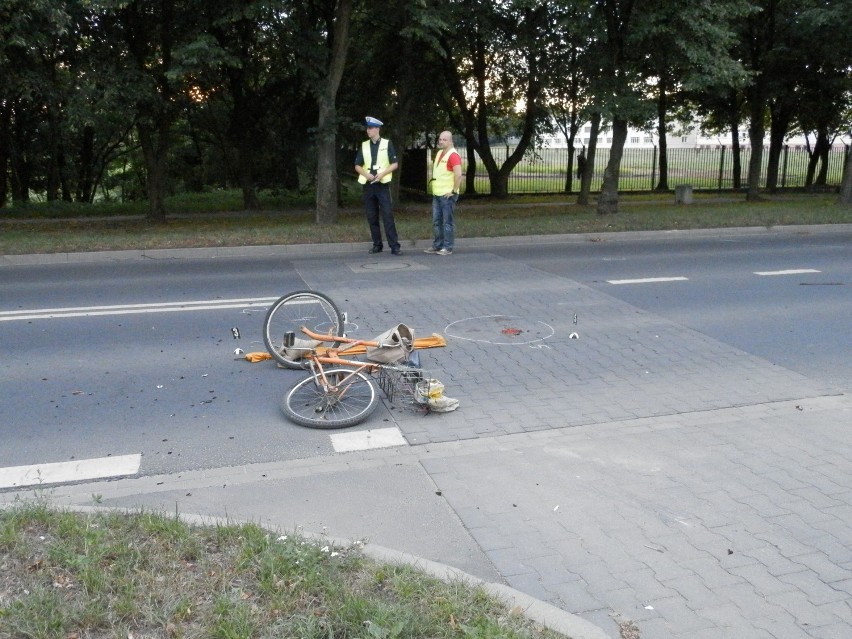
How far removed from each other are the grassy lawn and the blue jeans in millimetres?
1471

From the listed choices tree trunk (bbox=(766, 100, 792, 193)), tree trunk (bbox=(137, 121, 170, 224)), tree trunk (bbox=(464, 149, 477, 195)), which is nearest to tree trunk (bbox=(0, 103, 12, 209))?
tree trunk (bbox=(137, 121, 170, 224))

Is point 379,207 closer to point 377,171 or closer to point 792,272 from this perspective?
point 377,171

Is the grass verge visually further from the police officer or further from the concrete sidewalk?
the police officer

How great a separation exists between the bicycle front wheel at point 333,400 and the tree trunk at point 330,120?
41.4 ft

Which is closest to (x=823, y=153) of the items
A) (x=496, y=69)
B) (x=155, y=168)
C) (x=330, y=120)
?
(x=496, y=69)

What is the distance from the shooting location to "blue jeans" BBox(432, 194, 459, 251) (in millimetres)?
14391

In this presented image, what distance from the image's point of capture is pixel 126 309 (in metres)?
10.2

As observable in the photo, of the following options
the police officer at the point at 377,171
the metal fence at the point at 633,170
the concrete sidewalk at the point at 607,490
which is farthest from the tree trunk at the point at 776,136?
the concrete sidewalk at the point at 607,490

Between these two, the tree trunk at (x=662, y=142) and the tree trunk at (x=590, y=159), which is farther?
the tree trunk at (x=662, y=142)

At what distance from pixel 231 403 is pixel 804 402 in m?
4.49

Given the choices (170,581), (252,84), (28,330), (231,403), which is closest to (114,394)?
(231,403)

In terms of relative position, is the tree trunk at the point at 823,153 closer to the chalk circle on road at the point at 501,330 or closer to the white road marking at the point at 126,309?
the chalk circle on road at the point at 501,330

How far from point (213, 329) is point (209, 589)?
573cm

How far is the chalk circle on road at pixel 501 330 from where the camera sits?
28.6 feet
